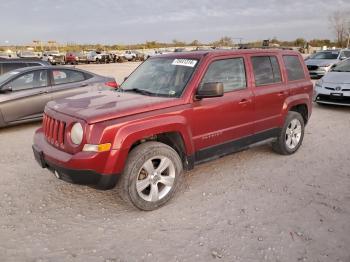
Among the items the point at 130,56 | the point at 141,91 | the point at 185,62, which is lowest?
the point at 141,91

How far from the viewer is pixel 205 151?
164 inches

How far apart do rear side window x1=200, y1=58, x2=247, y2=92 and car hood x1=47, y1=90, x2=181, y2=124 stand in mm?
671

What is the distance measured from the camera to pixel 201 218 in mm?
3504

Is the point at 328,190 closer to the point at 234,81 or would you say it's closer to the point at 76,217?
the point at 234,81

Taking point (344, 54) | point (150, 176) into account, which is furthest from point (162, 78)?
point (344, 54)

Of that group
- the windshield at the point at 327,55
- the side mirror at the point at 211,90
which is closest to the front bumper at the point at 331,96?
the side mirror at the point at 211,90

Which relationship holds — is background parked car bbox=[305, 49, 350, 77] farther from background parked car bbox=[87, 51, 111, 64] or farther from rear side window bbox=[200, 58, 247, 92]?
background parked car bbox=[87, 51, 111, 64]

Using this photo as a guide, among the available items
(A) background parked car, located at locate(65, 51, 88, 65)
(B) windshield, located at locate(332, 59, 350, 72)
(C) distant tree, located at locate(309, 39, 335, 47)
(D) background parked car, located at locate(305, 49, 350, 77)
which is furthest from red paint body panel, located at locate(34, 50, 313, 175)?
(C) distant tree, located at locate(309, 39, 335, 47)

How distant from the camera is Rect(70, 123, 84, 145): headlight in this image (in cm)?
332

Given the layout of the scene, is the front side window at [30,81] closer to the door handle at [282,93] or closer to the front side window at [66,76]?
the front side window at [66,76]

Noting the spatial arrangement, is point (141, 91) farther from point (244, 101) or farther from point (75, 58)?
point (75, 58)

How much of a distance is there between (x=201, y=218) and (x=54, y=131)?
1873mm

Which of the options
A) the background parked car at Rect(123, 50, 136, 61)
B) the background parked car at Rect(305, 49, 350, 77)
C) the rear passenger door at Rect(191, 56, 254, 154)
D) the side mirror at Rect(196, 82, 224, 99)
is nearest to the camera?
the side mirror at Rect(196, 82, 224, 99)

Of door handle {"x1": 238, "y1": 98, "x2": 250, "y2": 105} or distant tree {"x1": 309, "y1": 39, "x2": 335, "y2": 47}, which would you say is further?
distant tree {"x1": 309, "y1": 39, "x2": 335, "y2": 47}
